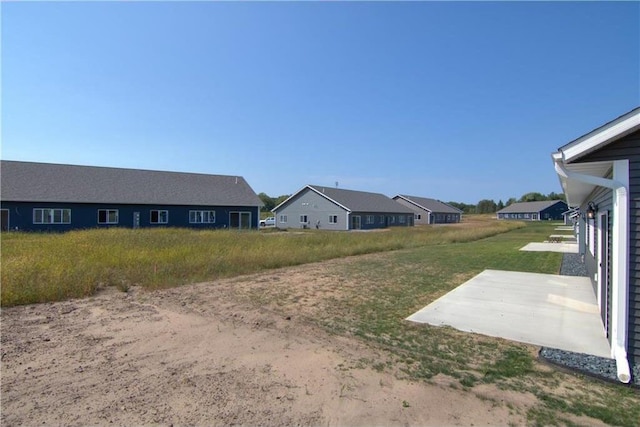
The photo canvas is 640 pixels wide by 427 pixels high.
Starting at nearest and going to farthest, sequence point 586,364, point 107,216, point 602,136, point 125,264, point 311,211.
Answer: point 586,364
point 602,136
point 125,264
point 107,216
point 311,211

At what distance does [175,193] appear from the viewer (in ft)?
106

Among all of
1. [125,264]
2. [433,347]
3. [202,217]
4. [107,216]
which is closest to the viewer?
[433,347]

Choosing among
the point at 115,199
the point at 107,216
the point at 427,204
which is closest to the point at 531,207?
the point at 427,204

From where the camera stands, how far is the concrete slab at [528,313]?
532 cm

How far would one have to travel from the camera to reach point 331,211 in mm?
42562

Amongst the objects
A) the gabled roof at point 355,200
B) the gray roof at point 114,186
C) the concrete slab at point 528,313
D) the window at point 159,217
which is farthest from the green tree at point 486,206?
the concrete slab at point 528,313

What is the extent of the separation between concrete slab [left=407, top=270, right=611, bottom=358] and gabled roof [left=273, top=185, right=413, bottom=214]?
32657mm

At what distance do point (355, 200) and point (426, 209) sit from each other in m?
23.5

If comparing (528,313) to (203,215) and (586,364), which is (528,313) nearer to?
(586,364)

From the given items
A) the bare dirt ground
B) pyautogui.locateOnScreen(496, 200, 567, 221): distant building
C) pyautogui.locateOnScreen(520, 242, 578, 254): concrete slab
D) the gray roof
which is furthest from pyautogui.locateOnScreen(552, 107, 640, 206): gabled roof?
pyautogui.locateOnScreen(496, 200, 567, 221): distant building

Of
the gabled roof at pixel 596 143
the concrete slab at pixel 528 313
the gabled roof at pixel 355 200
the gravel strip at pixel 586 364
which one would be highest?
the gabled roof at pixel 355 200

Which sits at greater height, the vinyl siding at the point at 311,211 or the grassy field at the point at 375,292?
the vinyl siding at the point at 311,211

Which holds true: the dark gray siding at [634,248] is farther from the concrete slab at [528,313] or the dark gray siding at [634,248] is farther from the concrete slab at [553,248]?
the concrete slab at [553,248]

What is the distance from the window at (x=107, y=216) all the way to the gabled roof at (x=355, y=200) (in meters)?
21.1
